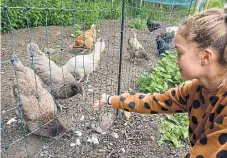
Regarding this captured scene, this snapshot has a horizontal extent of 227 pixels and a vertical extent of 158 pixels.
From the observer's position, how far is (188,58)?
139 cm

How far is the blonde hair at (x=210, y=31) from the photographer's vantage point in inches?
51.3

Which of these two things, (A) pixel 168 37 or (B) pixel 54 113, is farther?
(A) pixel 168 37

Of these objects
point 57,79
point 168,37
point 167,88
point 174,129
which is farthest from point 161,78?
point 168,37

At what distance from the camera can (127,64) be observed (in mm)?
5238

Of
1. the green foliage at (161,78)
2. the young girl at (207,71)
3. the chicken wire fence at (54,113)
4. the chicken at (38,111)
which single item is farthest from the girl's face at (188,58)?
the green foliage at (161,78)

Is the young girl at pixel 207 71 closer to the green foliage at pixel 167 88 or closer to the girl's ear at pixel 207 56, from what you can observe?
the girl's ear at pixel 207 56

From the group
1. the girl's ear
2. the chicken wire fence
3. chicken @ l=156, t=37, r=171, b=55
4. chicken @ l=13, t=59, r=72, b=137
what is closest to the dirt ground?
the chicken wire fence

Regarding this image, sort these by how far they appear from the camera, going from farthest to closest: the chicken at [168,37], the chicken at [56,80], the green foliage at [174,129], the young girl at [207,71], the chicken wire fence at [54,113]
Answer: the chicken at [168,37] → the chicken at [56,80] → the green foliage at [174,129] → the chicken wire fence at [54,113] → the young girl at [207,71]

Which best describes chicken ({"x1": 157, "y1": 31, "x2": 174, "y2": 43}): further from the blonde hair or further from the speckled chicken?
the blonde hair

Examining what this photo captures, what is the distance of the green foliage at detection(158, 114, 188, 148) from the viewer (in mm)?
2945

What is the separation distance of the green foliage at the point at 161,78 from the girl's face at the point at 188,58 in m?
2.29

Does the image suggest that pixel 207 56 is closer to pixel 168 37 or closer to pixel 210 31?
pixel 210 31

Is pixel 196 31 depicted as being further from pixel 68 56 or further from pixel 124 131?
pixel 68 56

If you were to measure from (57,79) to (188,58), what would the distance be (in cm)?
229
